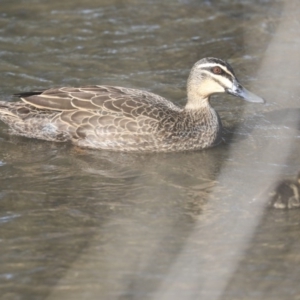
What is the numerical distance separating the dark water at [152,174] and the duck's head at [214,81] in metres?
0.44

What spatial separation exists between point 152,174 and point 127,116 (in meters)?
0.78

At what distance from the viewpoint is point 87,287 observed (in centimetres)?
521

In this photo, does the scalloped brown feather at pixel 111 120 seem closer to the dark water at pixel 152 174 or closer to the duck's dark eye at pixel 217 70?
the dark water at pixel 152 174

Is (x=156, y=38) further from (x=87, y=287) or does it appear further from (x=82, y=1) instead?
(x=87, y=287)

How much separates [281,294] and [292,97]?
4.28 m

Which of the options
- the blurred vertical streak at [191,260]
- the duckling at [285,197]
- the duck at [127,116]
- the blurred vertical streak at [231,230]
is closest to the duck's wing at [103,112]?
the duck at [127,116]

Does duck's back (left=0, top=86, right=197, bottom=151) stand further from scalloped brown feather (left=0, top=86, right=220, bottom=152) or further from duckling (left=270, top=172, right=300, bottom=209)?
duckling (left=270, top=172, right=300, bottom=209)

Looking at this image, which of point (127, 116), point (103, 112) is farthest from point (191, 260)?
point (103, 112)

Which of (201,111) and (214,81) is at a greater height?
(214,81)

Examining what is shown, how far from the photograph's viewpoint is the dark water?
540 centimetres

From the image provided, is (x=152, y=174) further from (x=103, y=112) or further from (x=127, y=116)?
(x=103, y=112)

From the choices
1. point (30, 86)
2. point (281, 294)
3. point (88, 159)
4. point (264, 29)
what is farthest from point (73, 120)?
point (264, 29)

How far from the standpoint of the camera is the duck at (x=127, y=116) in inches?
309

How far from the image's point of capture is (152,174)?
7281 millimetres
